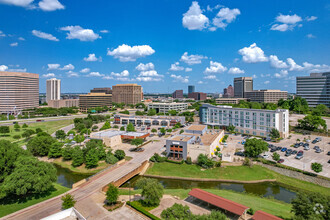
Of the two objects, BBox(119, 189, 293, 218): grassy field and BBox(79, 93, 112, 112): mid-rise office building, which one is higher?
BBox(79, 93, 112, 112): mid-rise office building

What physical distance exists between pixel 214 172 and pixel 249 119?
133 ft

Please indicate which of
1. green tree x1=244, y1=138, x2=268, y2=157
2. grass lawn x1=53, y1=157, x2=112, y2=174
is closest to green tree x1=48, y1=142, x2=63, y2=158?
grass lawn x1=53, y1=157, x2=112, y2=174

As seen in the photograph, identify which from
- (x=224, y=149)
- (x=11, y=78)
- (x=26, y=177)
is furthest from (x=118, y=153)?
(x=11, y=78)

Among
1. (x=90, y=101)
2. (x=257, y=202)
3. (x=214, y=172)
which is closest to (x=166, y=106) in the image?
(x=90, y=101)

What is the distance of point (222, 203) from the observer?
2684cm

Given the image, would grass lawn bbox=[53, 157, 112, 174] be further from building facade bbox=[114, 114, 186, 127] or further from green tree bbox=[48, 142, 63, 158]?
building facade bbox=[114, 114, 186, 127]

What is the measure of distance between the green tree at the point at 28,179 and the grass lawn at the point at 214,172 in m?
20.3

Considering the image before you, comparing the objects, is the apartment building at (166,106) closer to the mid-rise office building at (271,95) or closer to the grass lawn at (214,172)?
the mid-rise office building at (271,95)

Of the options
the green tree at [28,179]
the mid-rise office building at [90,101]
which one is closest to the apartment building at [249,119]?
the green tree at [28,179]

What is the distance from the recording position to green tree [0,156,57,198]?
93.6ft

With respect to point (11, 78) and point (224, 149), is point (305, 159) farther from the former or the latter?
point (11, 78)

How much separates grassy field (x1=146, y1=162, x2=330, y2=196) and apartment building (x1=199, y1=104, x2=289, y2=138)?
29805 mm

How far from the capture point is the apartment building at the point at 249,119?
68.4m

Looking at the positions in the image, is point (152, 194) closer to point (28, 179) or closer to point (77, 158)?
point (28, 179)
